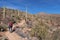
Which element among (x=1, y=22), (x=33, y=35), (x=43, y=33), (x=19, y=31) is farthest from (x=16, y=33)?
(x=1, y=22)

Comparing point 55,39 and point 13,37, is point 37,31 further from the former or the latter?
point 55,39

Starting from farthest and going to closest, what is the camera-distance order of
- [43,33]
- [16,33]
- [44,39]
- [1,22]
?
1. [1,22]
2. [16,33]
3. [43,33]
4. [44,39]

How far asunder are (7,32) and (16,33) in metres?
1.18

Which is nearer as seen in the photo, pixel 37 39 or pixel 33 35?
pixel 37 39

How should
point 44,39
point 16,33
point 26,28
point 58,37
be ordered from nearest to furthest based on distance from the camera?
point 58,37 → point 44,39 → point 16,33 → point 26,28

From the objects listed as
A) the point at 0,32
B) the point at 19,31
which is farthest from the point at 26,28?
the point at 0,32

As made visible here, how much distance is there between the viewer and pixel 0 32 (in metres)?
20.6

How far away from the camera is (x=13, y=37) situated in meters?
19.4

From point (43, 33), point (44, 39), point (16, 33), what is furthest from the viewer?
point (16, 33)

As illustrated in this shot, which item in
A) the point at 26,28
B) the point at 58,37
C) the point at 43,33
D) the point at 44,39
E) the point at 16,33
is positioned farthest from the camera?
the point at 26,28

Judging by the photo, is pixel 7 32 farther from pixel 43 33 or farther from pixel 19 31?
pixel 43 33

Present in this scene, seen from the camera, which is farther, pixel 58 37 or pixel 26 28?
pixel 26 28

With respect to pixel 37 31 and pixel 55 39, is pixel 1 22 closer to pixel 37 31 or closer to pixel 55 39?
pixel 37 31

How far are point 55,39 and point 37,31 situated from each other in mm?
4198
